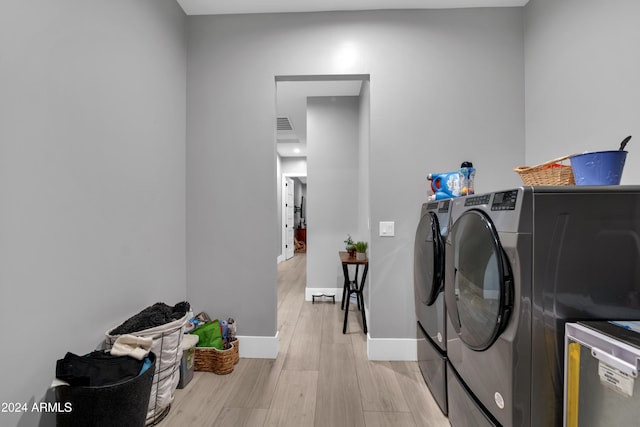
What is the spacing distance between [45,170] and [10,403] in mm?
860

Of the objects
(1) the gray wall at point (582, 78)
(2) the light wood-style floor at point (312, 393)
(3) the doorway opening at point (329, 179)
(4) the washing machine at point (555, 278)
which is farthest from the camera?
(3) the doorway opening at point (329, 179)

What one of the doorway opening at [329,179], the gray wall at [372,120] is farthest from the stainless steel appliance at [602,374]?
the doorway opening at [329,179]

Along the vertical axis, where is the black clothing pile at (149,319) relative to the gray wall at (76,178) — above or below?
below

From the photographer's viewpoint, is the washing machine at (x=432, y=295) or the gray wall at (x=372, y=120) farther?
the gray wall at (x=372, y=120)

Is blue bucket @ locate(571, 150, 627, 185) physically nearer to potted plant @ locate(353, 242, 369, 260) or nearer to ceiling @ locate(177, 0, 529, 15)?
ceiling @ locate(177, 0, 529, 15)

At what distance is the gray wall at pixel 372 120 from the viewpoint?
2.00 metres

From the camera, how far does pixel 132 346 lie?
122 centimetres

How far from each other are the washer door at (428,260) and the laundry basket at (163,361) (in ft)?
4.82

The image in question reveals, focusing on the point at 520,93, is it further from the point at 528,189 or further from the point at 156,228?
the point at 156,228

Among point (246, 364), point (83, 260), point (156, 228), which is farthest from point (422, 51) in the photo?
point (246, 364)

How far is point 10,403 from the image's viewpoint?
3.04 feet

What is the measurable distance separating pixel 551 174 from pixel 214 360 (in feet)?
7.49

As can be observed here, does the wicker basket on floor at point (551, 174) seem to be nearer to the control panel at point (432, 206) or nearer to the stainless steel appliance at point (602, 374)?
the control panel at point (432, 206)

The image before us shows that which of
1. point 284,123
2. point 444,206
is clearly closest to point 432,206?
point 444,206
